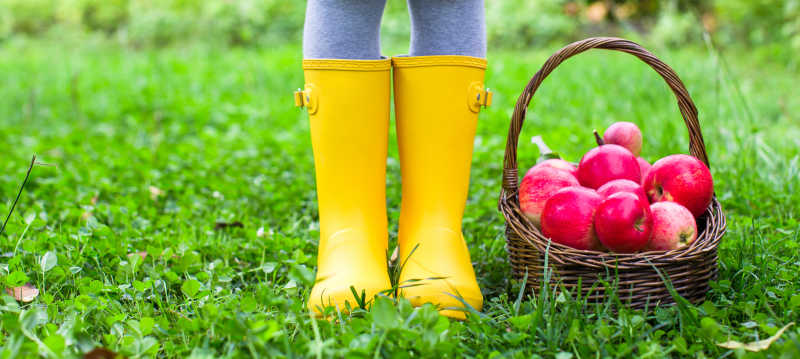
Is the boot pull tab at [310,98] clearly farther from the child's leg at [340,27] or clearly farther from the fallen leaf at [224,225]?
the fallen leaf at [224,225]

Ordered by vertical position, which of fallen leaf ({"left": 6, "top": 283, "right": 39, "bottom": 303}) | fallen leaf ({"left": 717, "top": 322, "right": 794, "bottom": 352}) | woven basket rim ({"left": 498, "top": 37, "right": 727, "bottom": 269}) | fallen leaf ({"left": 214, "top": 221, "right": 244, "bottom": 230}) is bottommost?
fallen leaf ({"left": 214, "top": 221, "right": 244, "bottom": 230})

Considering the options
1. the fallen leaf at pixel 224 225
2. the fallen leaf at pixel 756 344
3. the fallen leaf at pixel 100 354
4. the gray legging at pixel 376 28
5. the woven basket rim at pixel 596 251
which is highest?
the gray legging at pixel 376 28

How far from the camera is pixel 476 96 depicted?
134cm

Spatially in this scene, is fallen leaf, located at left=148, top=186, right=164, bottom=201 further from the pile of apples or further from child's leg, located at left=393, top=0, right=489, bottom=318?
the pile of apples

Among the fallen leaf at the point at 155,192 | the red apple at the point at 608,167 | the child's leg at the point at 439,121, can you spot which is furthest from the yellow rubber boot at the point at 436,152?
the fallen leaf at the point at 155,192

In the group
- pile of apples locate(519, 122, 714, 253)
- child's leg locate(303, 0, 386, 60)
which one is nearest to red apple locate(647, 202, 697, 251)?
pile of apples locate(519, 122, 714, 253)

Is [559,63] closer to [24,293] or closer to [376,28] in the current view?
[376,28]

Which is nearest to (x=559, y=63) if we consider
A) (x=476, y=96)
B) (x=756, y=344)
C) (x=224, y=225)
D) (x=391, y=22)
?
(x=476, y=96)

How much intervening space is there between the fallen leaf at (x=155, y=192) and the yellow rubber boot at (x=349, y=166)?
3.08ft

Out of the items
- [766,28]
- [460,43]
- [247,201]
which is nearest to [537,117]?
[247,201]

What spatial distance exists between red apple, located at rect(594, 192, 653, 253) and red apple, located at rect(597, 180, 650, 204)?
0.25 ft

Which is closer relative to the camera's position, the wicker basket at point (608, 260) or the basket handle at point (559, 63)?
the wicker basket at point (608, 260)

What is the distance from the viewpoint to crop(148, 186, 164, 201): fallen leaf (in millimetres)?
2059

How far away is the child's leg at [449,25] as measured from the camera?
4.33ft
